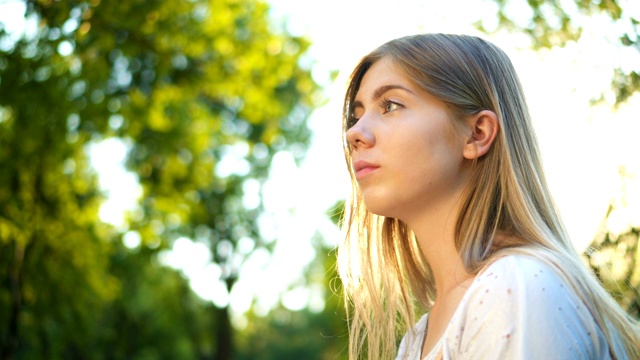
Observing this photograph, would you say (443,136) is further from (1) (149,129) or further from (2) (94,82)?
(1) (149,129)

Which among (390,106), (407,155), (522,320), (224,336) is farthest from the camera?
(224,336)

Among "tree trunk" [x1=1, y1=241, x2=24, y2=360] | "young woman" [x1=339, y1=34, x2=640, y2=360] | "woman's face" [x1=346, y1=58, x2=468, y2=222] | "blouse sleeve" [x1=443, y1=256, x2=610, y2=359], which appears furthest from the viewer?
"tree trunk" [x1=1, y1=241, x2=24, y2=360]

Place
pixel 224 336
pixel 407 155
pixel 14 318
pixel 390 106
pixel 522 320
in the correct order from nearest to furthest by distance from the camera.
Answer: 1. pixel 522 320
2. pixel 407 155
3. pixel 390 106
4. pixel 14 318
5. pixel 224 336

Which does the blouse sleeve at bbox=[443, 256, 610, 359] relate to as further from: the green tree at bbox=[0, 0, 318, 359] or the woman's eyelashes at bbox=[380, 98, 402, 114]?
the green tree at bbox=[0, 0, 318, 359]

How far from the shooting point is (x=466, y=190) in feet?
8.86

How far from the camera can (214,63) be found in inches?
501

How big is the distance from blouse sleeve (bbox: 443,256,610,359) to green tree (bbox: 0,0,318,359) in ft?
20.8

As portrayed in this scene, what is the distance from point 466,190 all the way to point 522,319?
26.1 inches

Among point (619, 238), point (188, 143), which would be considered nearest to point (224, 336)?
point (188, 143)

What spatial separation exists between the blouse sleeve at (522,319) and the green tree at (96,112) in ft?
20.8

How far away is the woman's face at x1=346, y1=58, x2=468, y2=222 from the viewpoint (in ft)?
8.74

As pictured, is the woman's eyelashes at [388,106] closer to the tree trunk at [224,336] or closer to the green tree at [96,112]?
the green tree at [96,112]

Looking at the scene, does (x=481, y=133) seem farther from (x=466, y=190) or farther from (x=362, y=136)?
(x=362, y=136)

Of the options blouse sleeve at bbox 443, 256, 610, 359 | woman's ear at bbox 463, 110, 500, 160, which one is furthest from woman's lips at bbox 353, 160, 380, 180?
blouse sleeve at bbox 443, 256, 610, 359
